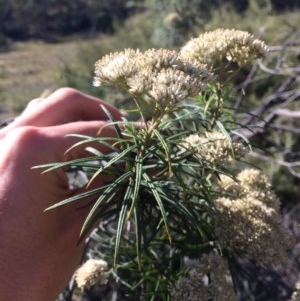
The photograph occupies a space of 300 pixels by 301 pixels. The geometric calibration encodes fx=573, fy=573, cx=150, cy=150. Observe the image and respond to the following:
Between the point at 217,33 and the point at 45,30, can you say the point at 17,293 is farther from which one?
the point at 45,30

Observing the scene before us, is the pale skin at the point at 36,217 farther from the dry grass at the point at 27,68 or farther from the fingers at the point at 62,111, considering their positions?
the dry grass at the point at 27,68

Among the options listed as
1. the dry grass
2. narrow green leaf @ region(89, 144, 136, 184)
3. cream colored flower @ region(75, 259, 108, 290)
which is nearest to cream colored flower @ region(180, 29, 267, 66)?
narrow green leaf @ region(89, 144, 136, 184)

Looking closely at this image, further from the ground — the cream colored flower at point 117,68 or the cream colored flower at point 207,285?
the cream colored flower at point 117,68

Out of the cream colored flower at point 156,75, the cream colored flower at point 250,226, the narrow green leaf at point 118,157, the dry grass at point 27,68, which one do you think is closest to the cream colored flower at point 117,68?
the cream colored flower at point 156,75

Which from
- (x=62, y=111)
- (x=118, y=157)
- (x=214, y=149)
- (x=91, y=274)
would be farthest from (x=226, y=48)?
(x=91, y=274)

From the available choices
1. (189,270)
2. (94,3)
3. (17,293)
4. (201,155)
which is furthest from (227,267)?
(94,3)
